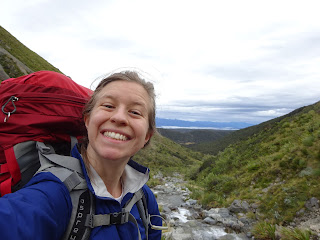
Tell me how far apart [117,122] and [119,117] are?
0.16 feet

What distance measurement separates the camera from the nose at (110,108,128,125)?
172cm

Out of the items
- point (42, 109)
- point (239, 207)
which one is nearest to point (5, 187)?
point (42, 109)

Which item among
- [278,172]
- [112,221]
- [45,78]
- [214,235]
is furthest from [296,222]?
[45,78]

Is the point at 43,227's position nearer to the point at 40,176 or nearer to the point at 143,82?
the point at 40,176

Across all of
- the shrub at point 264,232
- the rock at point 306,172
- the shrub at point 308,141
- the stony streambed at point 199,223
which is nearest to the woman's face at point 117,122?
the stony streambed at point 199,223

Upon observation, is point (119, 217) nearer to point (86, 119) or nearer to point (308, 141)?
point (86, 119)

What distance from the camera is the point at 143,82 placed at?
2094 millimetres

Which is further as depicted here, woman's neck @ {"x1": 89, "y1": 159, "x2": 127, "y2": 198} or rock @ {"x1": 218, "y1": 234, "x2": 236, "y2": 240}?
rock @ {"x1": 218, "y1": 234, "x2": 236, "y2": 240}

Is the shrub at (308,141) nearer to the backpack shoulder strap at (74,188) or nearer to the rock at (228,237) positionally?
the rock at (228,237)

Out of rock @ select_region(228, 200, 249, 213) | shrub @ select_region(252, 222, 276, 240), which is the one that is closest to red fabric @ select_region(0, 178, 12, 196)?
shrub @ select_region(252, 222, 276, 240)

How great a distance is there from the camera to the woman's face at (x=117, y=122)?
5.61 feet

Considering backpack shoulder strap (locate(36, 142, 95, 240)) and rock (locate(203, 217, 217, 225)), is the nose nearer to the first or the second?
backpack shoulder strap (locate(36, 142, 95, 240))

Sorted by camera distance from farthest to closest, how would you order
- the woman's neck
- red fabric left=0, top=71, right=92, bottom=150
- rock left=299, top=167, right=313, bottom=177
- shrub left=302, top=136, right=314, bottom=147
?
shrub left=302, top=136, right=314, bottom=147
rock left=299, top=167, right=313, bottom=177
the woman's neck
red fabric left=0, top=71, right=92, bottom=150

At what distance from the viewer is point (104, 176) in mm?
1850
